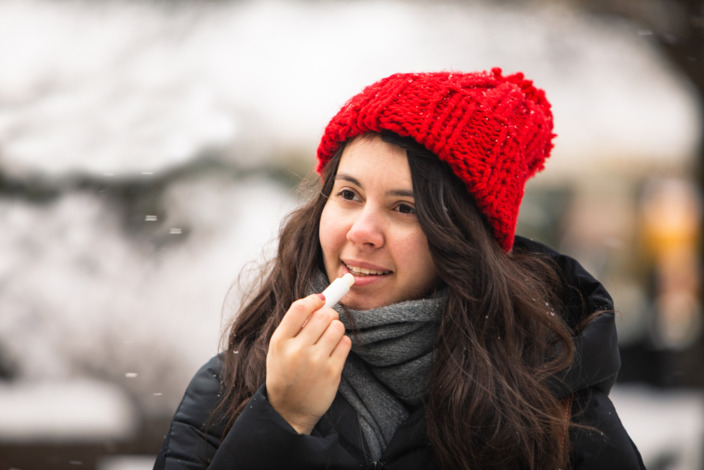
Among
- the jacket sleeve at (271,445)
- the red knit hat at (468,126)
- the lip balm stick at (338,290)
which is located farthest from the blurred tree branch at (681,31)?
the jacket sleeve at (271,445)

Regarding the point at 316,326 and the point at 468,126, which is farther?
the point at 468,126

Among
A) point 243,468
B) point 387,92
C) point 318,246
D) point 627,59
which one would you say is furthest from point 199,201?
point 627,59

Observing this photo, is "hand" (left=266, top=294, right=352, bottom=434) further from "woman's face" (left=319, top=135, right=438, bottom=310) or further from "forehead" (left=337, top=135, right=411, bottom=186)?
"forehead" (left=337, top=135, right=411, bottom=186)

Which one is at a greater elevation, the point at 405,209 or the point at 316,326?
the point at 405,209

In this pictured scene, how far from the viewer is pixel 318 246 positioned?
182cm

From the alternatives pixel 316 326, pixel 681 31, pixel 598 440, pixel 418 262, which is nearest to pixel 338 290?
pixel 316 326

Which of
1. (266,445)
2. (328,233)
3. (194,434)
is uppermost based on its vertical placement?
(328,233)

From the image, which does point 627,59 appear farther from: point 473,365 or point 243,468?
point 243,468

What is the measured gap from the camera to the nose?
61.7 inches

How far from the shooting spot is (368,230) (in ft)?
5.13

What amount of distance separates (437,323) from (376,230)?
1.08 ft

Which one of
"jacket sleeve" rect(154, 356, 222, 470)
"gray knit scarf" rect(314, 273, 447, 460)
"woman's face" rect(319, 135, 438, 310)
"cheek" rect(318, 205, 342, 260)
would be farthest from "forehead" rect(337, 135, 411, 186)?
"jacket sleeve" rect(154, 356, 222, 470)

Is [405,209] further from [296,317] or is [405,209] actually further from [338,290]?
[296,317]

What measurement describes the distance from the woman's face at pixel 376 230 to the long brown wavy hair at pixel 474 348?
0.04 metres
